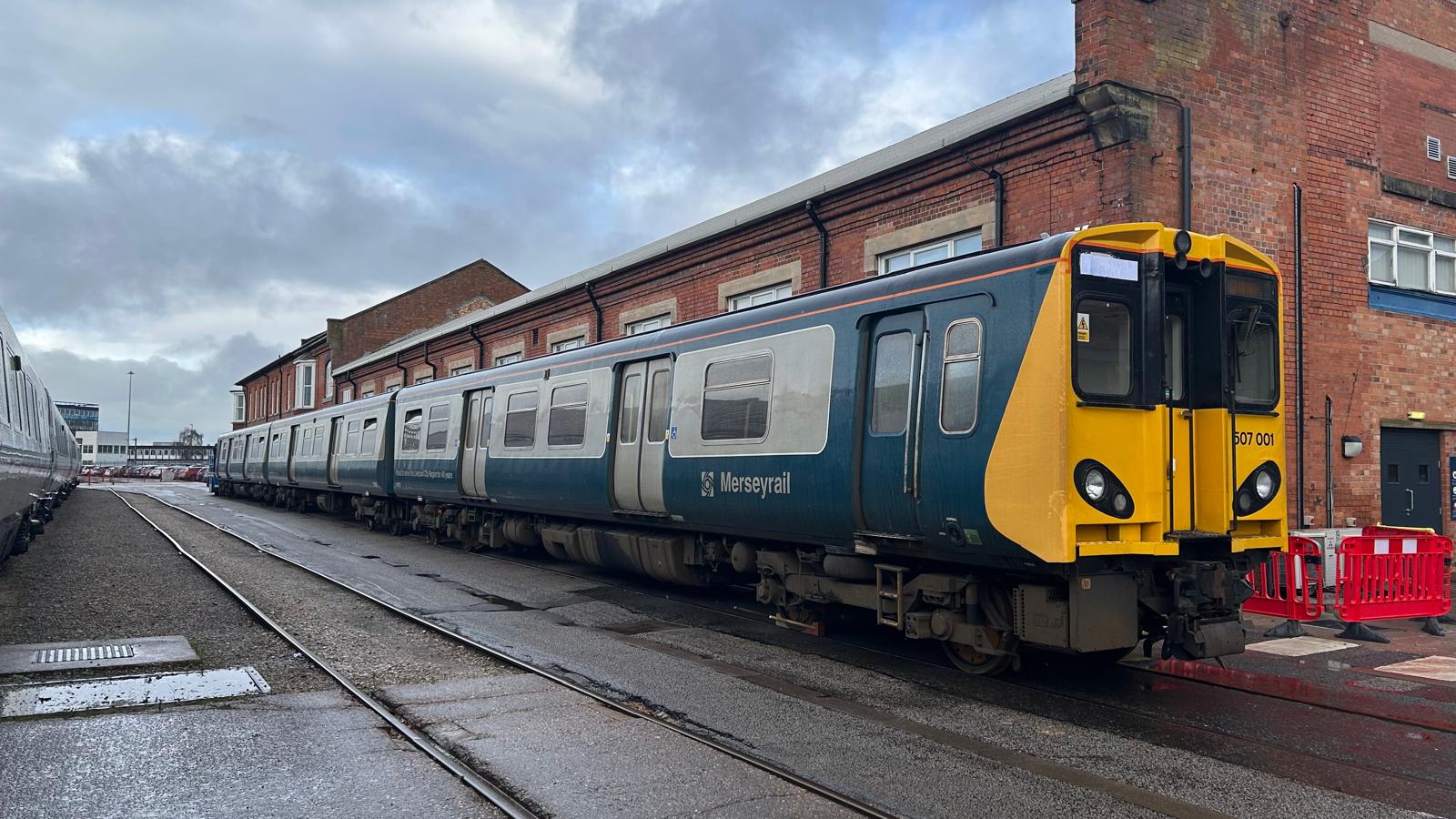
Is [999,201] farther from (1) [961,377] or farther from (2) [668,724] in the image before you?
(2) [668,724]

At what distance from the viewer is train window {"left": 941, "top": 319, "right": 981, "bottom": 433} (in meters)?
7.25

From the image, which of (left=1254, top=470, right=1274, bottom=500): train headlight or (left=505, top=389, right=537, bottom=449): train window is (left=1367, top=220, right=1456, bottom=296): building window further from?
(left=505, top=389, right=537, bottom=449): train window

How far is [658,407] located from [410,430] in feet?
31.6

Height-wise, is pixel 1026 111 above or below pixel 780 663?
above

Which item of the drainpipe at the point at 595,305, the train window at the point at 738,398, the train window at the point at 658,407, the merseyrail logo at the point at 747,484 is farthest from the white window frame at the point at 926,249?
the drainpipe at the point at 595,305

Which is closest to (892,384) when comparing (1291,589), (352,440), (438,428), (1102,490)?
(1102,490)

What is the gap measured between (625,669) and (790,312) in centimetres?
353

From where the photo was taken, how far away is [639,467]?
38.2 feet

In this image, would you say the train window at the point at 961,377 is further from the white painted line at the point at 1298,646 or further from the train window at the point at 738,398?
the white painted line at the point at 1298,646

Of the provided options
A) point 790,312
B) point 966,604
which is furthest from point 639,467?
point 966,604

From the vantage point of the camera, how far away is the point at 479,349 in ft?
99.0

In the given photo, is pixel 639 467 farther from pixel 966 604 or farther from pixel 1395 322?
pixel 1395 322

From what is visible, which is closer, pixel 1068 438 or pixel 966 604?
pixel 1068 438

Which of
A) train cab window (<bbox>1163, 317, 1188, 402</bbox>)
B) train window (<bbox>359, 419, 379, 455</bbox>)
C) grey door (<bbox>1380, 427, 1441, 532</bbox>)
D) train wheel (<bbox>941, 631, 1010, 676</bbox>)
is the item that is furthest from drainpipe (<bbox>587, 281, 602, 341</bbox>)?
train cab window (<bbox>1163, 317, 1188, 402</bbox>)
